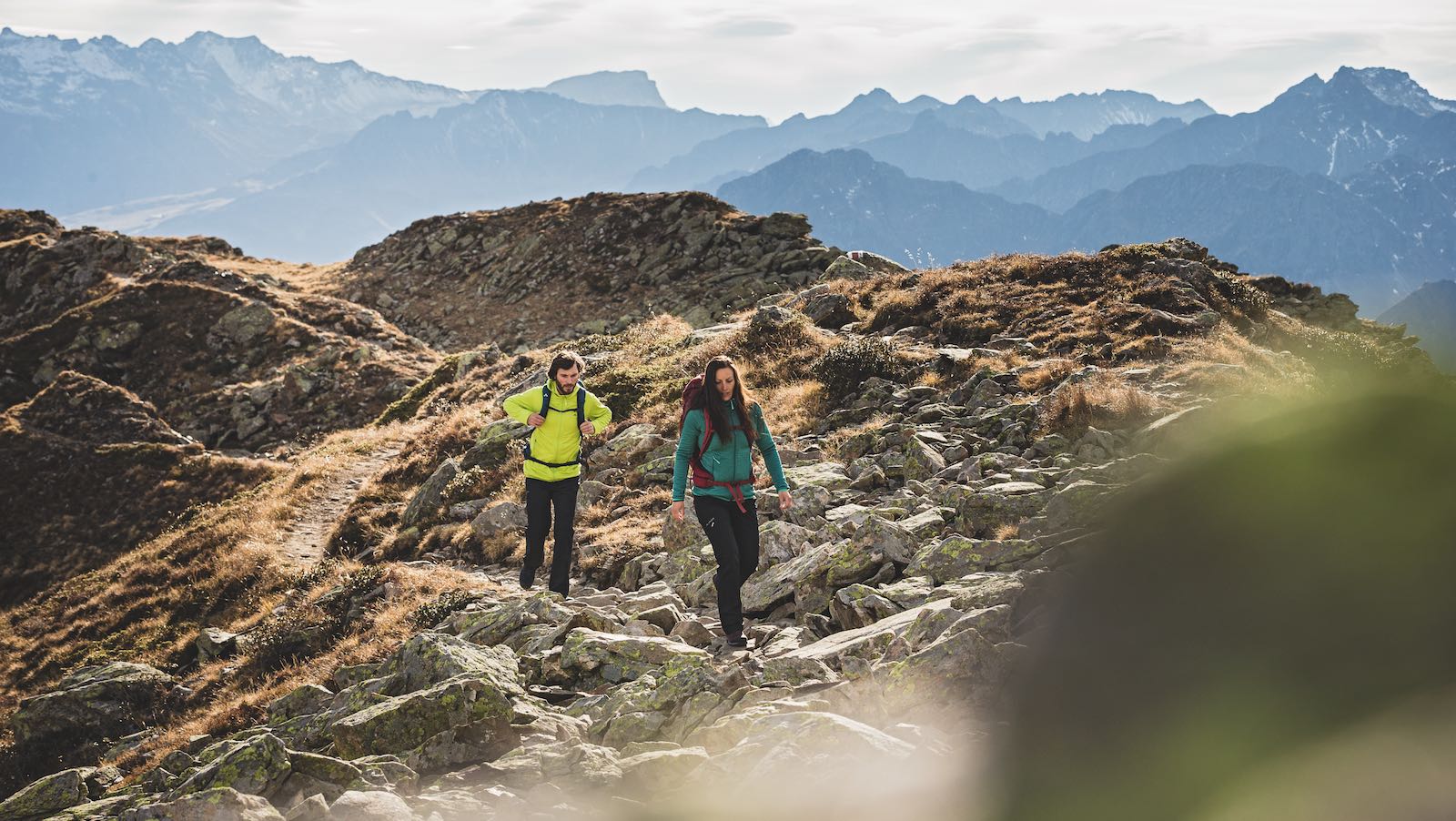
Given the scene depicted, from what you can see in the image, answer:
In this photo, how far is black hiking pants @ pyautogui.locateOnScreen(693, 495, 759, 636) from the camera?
9445 mm

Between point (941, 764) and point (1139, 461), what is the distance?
632 cm

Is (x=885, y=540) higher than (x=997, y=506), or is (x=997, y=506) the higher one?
(x=997, y=506)

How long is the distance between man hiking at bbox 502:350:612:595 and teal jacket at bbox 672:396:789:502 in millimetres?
2179

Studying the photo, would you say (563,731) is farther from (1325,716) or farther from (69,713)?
(69,713)

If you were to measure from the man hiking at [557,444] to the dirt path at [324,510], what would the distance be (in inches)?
364

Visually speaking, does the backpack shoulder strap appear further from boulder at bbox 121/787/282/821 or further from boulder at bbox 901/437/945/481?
boulder at bbox 121/787/282/821

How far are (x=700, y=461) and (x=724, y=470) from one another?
32cm

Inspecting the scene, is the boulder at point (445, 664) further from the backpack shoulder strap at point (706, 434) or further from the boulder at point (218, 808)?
the backpack shoulder strap at point (706, 434)

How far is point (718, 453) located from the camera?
947cm

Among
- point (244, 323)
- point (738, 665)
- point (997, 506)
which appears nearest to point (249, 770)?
point (738, 665)

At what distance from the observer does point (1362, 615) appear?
18.7 feet

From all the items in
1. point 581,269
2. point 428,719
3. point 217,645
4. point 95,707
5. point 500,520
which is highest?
point 581,269

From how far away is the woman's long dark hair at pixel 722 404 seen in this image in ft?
31.0

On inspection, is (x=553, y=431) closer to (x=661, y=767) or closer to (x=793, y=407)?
(x=661, y=767)
